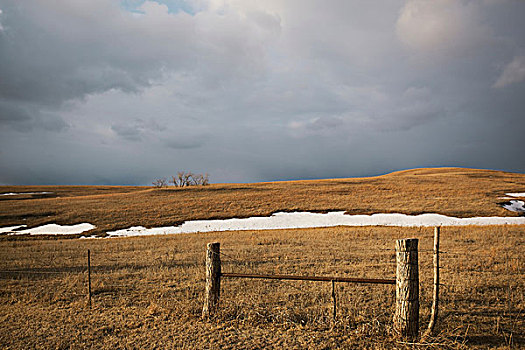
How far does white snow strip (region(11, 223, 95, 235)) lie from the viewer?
31780mm

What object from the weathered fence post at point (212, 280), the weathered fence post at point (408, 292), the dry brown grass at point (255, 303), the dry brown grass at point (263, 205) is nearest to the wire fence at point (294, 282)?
the dry brown grass at point (255, 303)

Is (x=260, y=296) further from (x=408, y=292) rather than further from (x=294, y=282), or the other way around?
(x=408, y=292)

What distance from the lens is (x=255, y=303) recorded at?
27.7ft

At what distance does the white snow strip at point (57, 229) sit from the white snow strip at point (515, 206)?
44.0 m

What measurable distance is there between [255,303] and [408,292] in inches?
150

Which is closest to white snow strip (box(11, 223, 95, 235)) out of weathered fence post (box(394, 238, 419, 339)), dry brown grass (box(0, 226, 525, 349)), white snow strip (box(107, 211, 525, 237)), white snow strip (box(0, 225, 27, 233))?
white snow strip (box(0, 225, 27, 233))

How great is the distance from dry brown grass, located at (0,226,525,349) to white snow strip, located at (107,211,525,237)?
14.4m

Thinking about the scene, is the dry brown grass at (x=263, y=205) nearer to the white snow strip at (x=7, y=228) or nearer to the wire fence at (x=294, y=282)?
the white snow strip at (x=7, y=228)

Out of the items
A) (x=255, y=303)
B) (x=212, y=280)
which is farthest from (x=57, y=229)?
(x=255, y=303)

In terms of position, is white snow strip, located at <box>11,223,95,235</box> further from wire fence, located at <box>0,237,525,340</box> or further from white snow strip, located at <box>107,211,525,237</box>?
wire fence, located at <box>0,237,525,340</box>

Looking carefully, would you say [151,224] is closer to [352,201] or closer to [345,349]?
[352,201]

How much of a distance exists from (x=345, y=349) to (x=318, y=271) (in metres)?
6.11

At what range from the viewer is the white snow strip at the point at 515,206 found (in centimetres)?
3542

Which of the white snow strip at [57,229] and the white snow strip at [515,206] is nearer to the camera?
the white snow strip at [57,229]
